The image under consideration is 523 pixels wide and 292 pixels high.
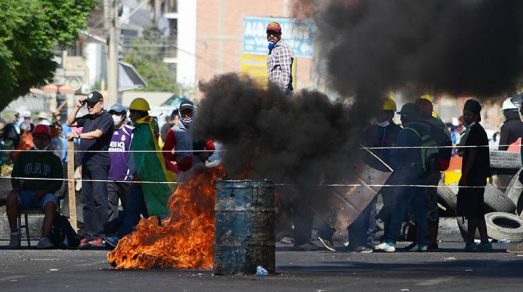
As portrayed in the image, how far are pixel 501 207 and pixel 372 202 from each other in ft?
11.1

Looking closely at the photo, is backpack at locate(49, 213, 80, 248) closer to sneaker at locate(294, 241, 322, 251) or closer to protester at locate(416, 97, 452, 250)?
sneaker at locate(294, 241, 322, 251)

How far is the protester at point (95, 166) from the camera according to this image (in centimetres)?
1780

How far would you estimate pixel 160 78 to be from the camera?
8400 cm

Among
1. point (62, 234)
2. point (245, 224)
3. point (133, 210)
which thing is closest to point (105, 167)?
point (62, 234)

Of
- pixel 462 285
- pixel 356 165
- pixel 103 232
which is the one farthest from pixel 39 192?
pixel 462 285

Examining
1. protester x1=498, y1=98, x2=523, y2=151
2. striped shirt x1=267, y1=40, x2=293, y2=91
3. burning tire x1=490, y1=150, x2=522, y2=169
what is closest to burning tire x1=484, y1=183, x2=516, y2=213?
protester x1=498, y1=98, x2=523, y2=151

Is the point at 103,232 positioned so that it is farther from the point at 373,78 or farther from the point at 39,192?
the point at 373,78

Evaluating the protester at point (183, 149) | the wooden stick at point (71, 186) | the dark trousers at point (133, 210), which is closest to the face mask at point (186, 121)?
the protester at point (183, 149)

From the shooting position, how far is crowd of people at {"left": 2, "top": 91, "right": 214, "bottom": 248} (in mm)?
17078

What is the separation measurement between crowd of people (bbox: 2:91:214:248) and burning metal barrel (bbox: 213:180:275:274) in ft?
14.1

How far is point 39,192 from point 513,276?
730cm

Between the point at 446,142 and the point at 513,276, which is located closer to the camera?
the point at 513,276

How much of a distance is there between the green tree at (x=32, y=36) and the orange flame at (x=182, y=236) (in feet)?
56.1

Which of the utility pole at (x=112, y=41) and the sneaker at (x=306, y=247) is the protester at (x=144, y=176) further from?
the utility pole at (x=112, y=41)
